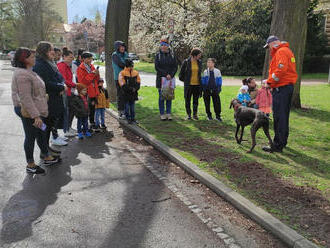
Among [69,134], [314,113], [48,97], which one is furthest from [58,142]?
[314,113]

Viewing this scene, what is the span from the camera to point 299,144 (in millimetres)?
6438

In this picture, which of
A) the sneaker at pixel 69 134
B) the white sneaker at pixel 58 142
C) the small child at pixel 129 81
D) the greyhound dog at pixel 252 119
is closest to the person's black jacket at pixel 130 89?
the small child at pixel 129 81

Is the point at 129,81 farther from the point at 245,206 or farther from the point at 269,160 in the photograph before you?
the point at 245,206

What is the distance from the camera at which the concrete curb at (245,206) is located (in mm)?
3090

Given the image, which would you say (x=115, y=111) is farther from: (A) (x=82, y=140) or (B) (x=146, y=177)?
(B) (x=146, y=177)

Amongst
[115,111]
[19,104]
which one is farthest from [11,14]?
[19,104]

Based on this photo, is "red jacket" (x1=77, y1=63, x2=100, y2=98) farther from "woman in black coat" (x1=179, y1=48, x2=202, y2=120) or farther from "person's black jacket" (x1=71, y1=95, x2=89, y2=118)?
"woman in black coat" (x1=179, y1=48, x2=202, y2=120)

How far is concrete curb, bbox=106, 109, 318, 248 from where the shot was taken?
Result: 10.1 feet

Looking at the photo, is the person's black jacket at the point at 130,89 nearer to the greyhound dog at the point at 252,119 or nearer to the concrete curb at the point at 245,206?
the concrete curb at the point at 245,206

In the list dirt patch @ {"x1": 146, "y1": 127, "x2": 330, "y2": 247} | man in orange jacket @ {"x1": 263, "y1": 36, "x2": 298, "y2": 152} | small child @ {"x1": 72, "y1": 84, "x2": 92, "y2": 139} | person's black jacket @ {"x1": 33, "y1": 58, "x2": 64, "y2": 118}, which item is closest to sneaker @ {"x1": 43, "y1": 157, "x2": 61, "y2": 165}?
person's black jacket @ {"x1": 33, "y1": 58, "x2": 64, "y2": 118}

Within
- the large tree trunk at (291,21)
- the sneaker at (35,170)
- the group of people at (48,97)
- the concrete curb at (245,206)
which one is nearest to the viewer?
the concrete curb at (245,206)

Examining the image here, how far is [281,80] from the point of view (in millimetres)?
5426

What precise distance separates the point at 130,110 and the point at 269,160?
4.06m

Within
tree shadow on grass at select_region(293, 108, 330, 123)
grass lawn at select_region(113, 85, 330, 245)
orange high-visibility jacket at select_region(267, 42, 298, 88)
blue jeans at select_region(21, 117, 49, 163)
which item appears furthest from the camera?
tree shadow on grass at select_region(293, 108, 330, 123)
